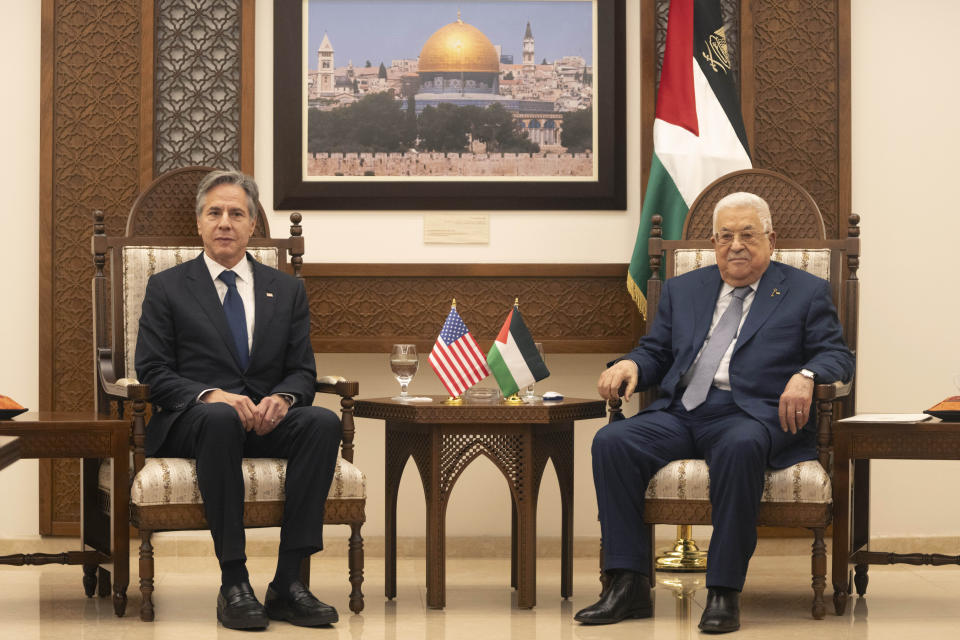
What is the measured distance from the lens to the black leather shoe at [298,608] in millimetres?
3438

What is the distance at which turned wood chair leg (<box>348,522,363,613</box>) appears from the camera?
3.65m

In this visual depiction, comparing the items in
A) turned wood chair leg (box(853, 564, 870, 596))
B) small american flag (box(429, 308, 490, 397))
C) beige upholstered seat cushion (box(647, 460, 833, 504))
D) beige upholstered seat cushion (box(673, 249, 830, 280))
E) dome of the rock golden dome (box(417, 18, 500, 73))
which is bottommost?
turned wood chair leg (box(853, 564, 870, 596))

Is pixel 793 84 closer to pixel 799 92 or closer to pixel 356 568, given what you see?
pixel 799 92

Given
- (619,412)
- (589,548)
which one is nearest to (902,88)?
(619,412)

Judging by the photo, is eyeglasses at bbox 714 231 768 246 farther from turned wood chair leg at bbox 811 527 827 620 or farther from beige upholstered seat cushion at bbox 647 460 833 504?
turned wood chair leg at bbox 811 527 827 620

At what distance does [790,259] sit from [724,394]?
27.8 inches

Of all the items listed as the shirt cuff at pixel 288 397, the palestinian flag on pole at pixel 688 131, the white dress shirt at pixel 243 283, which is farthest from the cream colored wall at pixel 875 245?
the shirt cuff at pixel 288 397

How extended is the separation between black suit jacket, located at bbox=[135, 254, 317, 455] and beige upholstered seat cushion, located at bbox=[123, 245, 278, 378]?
22cm

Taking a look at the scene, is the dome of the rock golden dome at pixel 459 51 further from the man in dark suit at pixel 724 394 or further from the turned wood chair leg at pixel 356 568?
the turned wood chair leg at pixel 356 568

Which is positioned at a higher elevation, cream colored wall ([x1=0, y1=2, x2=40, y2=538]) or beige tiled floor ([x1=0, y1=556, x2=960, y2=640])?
cream colored wall ([x1=0, y1=2, x2=40, y2=538])

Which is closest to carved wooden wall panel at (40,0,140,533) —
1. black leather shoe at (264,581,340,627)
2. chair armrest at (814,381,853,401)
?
black leather shoe at (264,581,340,627)

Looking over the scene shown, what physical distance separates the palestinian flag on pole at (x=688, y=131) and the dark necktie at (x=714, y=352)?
2.26ft

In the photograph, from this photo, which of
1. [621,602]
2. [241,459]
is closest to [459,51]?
[241,459]

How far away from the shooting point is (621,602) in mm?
3553
